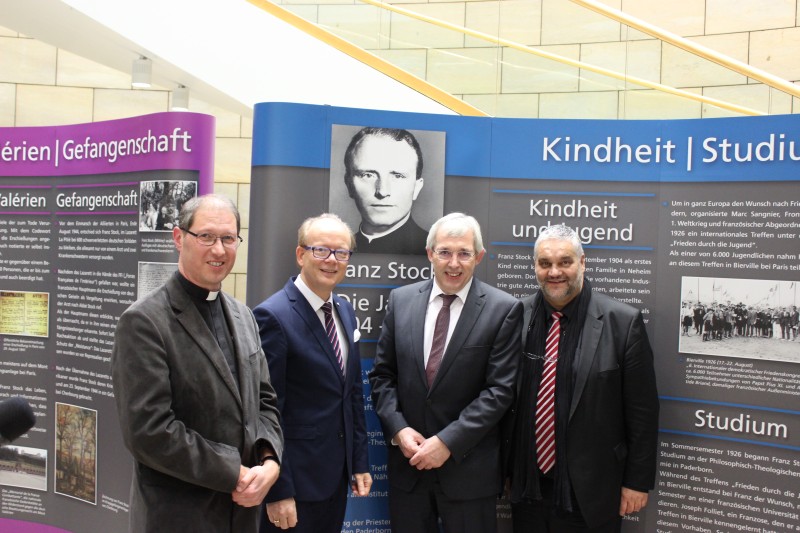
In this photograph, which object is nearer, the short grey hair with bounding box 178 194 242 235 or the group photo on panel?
the short grey hair with bounding box 178 194 242 235

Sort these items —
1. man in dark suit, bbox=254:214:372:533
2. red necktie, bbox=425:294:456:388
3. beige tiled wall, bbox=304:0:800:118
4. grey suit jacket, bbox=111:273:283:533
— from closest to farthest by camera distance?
grey suit jacket, bbox=111:273:283:533 → man in dark suit, bbox=254:214:372:533 → red necktie, bbox=425:294:456:388 → beige tiled wall, bbox=304:0:800:118

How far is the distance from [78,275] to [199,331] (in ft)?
6.19

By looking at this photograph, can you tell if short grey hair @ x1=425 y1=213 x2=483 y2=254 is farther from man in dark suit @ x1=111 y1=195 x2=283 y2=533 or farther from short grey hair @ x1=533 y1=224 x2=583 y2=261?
man in dark suit @ x1=111 y1=195 x2=283 y2=533

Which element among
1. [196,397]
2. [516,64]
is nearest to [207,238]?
[196,397]

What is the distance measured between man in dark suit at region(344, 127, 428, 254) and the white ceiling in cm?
231

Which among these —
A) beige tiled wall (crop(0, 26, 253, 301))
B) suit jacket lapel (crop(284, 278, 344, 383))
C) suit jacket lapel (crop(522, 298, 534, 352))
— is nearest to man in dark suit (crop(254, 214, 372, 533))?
suit jacket lapel (crop(284, 278, 344, 383))

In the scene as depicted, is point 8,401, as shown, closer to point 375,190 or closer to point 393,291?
point 393,291

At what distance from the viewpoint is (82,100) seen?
735 centimetres

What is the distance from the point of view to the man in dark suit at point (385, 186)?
3418 mm

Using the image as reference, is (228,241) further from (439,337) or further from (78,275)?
(78,275)

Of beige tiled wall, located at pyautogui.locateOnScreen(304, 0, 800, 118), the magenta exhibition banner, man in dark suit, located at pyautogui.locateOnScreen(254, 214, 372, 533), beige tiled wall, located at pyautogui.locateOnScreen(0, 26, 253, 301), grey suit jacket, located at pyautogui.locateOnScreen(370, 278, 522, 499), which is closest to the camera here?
man in dark suit, located at pyautogui.locateOnScreen(254, 214, 372, 533)

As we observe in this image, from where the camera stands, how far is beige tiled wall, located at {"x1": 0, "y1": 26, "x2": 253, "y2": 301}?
721 cm

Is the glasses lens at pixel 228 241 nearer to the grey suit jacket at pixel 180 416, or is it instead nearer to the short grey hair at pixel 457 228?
the grey suit jacket at pixel 180 416

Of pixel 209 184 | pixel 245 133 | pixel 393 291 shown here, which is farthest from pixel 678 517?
pixel 245 133
